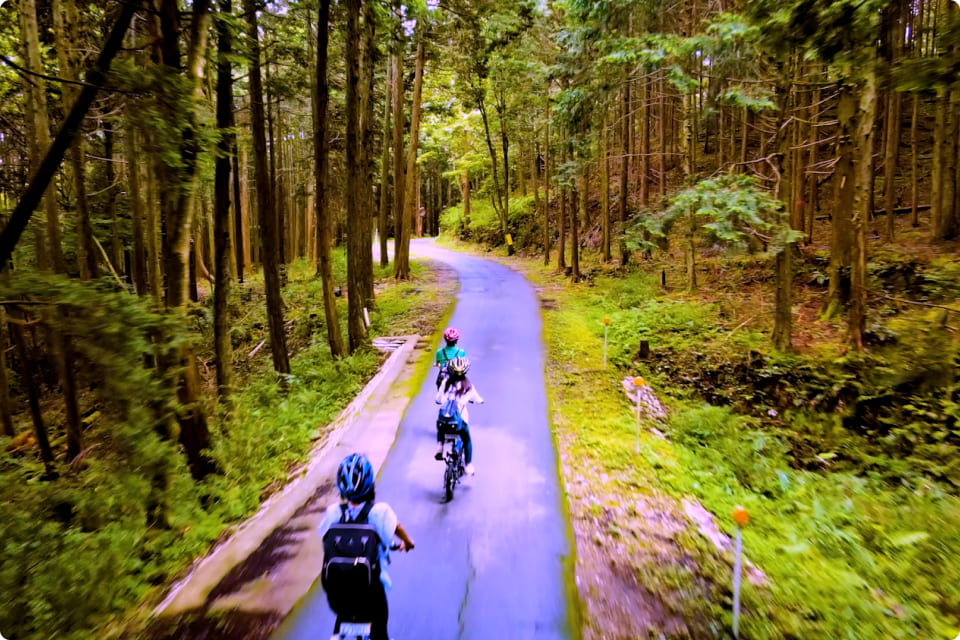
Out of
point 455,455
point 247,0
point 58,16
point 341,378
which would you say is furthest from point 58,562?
point 247,0

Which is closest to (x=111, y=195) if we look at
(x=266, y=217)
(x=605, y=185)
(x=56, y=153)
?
(x=266, y=217)

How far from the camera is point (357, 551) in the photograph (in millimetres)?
3309

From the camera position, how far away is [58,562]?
436 centimetres

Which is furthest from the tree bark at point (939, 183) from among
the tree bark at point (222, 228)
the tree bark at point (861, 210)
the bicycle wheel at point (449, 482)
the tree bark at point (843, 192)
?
the tree bark at point (222, 228)

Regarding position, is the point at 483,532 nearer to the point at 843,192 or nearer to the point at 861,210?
the point at 861,210

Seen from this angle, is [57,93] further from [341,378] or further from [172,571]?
[172,571]

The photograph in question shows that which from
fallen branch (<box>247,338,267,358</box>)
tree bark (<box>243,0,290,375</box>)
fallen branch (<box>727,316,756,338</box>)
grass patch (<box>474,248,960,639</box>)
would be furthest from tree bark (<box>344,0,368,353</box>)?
fallen branch (<box>727,316,756,338</box>)

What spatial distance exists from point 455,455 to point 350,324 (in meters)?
7.50

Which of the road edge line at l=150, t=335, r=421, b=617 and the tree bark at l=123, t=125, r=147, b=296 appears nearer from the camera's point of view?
the road edge line at l=150, t=335, r=421, b=617

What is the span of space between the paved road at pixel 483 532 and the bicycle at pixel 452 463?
144mm

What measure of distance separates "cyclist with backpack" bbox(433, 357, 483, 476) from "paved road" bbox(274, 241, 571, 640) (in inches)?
28.6

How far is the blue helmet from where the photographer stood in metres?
3.52

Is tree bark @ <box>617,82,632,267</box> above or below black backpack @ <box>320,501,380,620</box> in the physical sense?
above

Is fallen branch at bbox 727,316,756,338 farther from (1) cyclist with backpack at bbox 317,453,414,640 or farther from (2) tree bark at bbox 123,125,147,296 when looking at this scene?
(2) tree bark at bbox 123,125,147,296
